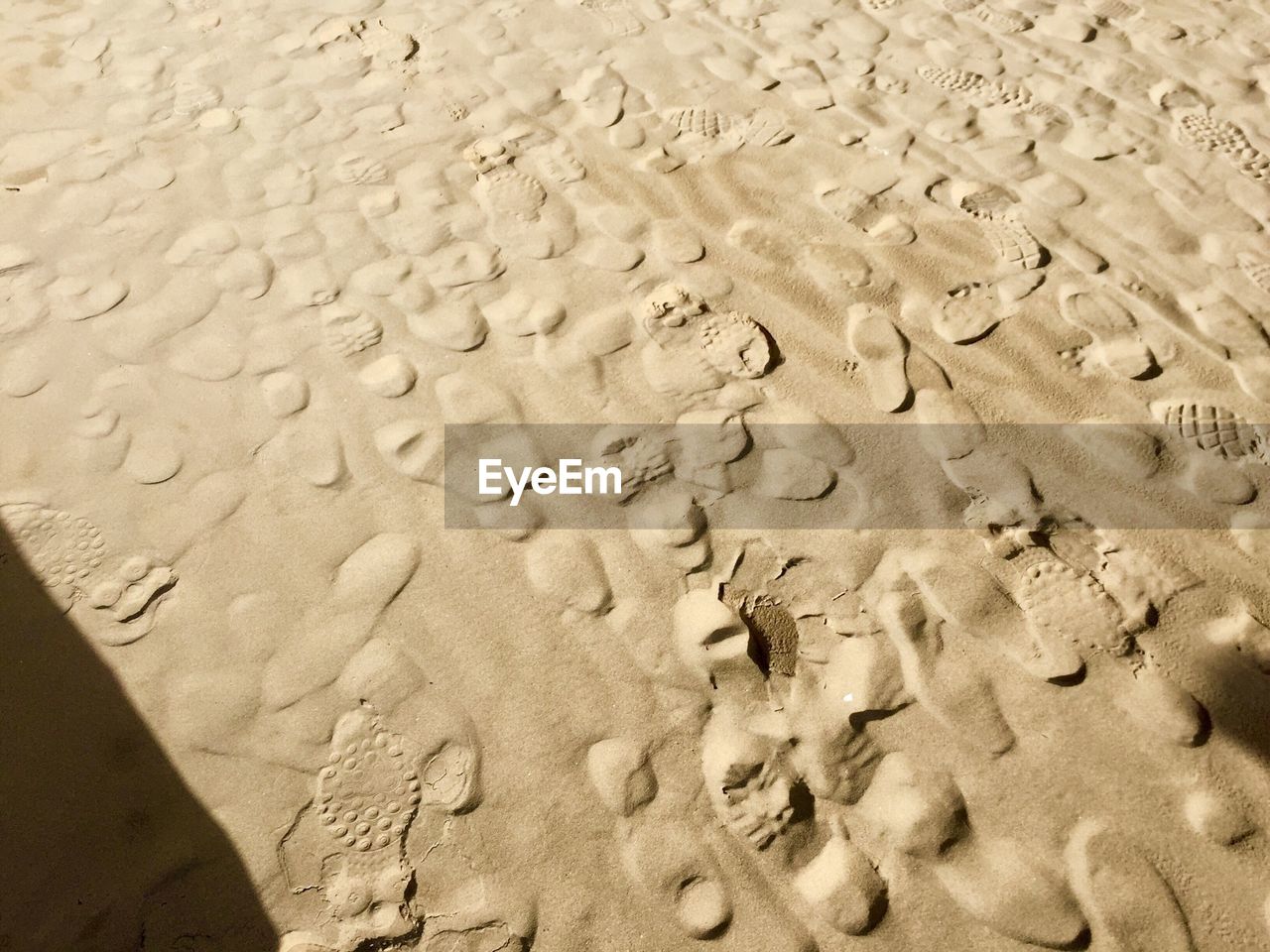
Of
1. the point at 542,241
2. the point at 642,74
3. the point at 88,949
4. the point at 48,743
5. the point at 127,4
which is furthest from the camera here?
the point at 127,4

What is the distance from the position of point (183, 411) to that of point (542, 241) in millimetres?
1008

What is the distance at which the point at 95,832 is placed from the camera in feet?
4.61

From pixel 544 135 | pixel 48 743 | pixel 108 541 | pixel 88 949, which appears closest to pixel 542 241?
pixel 544 135

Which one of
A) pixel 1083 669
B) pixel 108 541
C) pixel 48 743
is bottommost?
pixel 1083 669

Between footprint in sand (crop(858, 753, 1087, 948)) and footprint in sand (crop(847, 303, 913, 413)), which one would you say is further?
footprint in sand (crop(847, 303, 913, 413))

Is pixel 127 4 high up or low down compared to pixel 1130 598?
up

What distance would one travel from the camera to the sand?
1.37 metres

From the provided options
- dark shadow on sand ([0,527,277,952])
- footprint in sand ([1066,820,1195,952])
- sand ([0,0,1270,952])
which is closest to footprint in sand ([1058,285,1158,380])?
sand ([0,0,1270,952])

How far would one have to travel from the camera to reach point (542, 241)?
7.44 ft

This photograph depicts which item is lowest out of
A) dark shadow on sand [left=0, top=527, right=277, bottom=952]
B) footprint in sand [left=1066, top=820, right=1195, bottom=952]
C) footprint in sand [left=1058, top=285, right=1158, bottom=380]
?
footprint in sand [left=1066, top=820, right=1195, bottom=952]

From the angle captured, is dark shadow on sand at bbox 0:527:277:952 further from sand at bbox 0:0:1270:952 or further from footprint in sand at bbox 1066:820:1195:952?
footprint in sand at bbox 1066:820:1195:952

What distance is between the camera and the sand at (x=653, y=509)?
1.37 m

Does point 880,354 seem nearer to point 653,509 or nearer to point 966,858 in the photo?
point 653,509

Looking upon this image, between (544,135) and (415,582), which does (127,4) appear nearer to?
(544,135)
